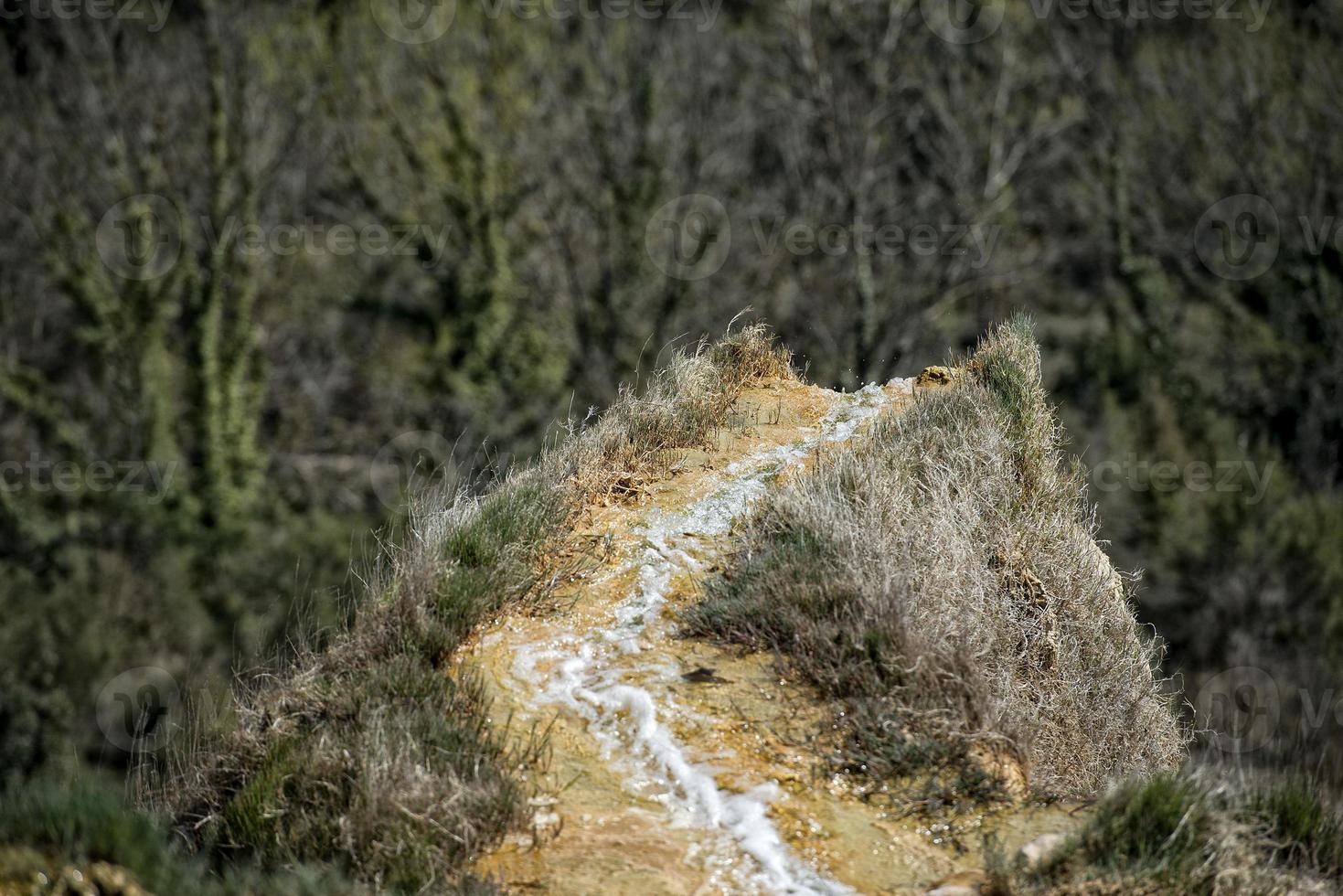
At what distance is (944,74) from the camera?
4569cm

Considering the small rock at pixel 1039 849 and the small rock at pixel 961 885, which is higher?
the small rock at pixel 1039 849

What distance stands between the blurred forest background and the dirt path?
966 inches

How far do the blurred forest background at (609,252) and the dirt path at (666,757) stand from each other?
24527 millimetres

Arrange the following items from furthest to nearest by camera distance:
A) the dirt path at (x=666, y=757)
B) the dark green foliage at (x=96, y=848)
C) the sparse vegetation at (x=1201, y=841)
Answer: the dirt path at (x=666, y=757) → the sparse vegetation at (x=1201, y=841) → the dark green foliage at (x=96, y=848)

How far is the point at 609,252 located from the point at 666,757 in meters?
37.0

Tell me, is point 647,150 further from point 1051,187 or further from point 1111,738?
point 1111,738

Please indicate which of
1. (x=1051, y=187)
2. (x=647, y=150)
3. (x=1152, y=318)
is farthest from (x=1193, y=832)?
(x=1051, y=187)

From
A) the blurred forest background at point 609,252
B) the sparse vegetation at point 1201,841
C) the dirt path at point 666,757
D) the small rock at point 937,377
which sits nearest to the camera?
the sparse vegetation at point 1201,841

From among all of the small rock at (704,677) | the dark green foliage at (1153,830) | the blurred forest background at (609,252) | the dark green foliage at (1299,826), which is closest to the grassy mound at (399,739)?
the small rock at (704,677)

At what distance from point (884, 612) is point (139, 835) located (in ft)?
9.07

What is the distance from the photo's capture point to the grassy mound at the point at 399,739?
4398 mm

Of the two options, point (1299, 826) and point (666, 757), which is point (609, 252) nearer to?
point (666, 757)

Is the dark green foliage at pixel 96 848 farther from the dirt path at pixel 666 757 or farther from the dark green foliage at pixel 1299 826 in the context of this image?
the dark green foliage at pixel 1299 826

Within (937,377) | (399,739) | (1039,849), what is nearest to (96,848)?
(399,739)
